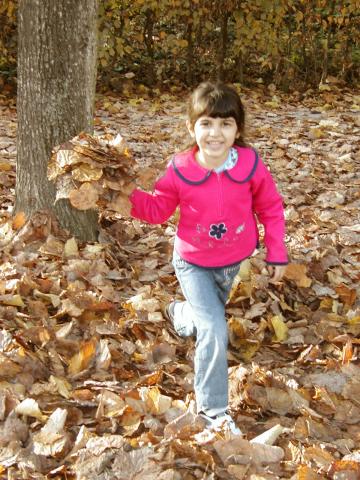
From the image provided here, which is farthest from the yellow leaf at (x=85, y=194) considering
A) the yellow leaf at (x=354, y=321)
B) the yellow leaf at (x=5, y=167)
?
the yellow leaf at (x=5, y=167)

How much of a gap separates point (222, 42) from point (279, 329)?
5.61 meters

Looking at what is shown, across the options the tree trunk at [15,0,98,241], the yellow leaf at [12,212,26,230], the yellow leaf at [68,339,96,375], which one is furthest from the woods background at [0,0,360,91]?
the yellow leaf at [68,339,96,375]

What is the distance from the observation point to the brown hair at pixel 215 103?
2.60 metres

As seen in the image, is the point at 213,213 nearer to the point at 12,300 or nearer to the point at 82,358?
the point at 82,358

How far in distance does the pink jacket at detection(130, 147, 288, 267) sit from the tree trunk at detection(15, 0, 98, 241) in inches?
36.5

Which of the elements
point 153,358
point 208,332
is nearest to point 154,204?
point 208,332

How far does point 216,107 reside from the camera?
2594mm

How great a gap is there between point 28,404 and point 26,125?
66.1 inches

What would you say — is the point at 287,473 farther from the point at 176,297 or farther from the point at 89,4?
the point at 89,4

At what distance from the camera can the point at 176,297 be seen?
343 cm

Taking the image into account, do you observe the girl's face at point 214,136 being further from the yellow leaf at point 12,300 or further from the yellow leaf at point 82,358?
the yellow leaf at point 12,300

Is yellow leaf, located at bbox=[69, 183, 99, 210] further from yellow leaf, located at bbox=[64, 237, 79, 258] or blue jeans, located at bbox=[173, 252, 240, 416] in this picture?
yellow leaf, located at bbox=[64, 237, 79, 258]

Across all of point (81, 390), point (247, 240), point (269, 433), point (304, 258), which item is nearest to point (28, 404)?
point (81, 390)

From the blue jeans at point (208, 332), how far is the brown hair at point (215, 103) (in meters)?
0.66
